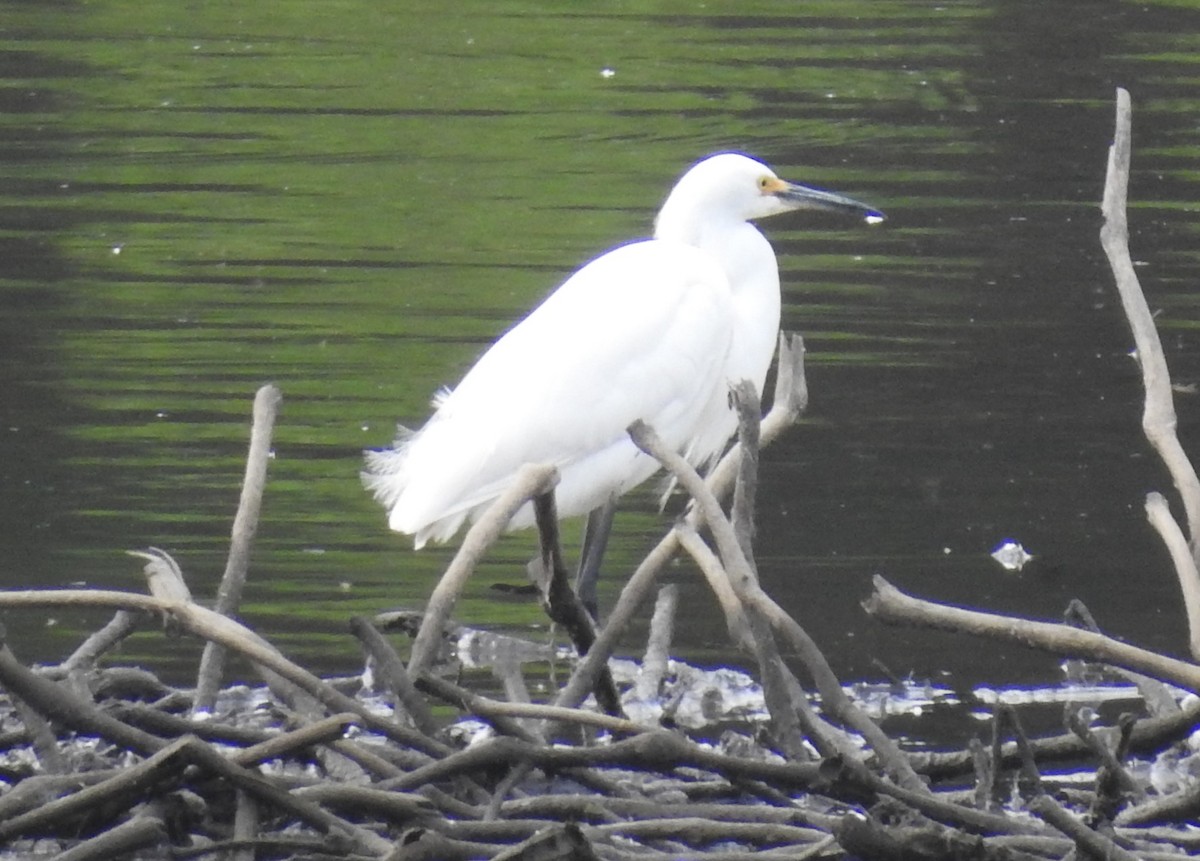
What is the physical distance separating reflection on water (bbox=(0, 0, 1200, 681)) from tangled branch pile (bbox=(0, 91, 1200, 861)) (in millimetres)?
2270

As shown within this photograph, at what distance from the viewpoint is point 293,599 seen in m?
6.61

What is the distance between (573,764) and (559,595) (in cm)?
46

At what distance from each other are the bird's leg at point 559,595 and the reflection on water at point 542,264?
1910mm

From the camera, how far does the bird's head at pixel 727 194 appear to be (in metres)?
6.86

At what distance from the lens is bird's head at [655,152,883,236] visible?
6.86 meters

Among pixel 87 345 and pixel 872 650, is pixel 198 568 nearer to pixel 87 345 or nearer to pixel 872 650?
pixel 872 650

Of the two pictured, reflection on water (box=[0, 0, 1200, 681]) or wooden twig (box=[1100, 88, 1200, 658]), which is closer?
wooden twig (box=[1100, 88, 1200, 658])

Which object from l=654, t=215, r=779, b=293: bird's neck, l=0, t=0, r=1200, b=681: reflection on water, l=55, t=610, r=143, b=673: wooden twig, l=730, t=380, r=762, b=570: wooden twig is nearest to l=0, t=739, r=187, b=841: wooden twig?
l=55, t=610, r=143, b=673: wooden twig

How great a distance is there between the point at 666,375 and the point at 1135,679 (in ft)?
8.20

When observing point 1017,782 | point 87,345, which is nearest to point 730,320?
point 1017,782

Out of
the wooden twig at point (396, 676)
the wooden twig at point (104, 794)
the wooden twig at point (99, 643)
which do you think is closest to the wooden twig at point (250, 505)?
the wooden twig at point (99, 643)

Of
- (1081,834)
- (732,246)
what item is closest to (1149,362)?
(1081,834)

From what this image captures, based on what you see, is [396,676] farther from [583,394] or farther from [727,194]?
[727,194]

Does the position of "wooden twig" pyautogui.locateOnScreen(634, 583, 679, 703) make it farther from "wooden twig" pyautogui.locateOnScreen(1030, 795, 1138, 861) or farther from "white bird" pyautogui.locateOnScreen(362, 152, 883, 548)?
"wooden twig" pyautogui.locateOnScreen(1030, 795, 1138, 861)
